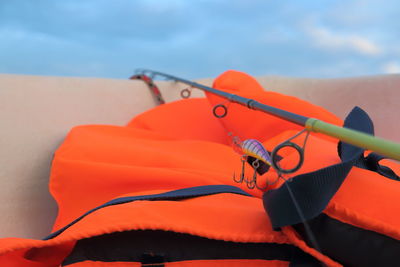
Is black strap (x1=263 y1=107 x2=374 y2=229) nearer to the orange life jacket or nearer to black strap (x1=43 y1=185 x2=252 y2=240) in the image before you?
the orange life jacket

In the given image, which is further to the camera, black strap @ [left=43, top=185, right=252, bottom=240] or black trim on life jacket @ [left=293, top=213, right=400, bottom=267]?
black strap @ [left=43, top=185, right=252, bottom=240]

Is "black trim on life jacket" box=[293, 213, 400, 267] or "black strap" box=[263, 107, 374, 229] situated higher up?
"black strap" box=[263, 107, 374, 229]

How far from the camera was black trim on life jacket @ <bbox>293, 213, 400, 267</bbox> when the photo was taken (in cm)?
28

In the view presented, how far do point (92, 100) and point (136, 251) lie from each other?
706 millimetres

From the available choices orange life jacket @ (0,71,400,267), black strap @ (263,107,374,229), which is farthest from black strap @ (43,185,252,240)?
black strap @ (263,107,374,229)

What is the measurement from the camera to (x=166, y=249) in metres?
0.35

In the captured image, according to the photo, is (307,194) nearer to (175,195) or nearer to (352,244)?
(352,244)

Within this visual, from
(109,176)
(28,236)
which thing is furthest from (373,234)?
(28,236)

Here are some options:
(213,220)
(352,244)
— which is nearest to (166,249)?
(213,220)

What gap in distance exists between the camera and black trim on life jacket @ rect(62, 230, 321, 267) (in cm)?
34

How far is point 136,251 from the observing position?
351mm

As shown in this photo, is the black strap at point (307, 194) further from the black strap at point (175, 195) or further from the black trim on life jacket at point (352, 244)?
the black strap at point (175, 195)

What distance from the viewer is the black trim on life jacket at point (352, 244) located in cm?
28

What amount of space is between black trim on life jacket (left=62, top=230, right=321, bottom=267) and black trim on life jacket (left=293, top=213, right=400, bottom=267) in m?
0.03
